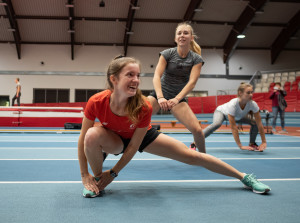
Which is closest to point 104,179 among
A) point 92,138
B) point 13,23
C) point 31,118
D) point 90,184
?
point 90,184

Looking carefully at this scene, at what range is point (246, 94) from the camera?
4.39 meters

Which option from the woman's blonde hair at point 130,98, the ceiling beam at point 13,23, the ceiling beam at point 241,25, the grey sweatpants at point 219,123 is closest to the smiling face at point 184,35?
the woman's blonde hair at point 130,98

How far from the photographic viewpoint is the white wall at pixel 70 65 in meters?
20.0

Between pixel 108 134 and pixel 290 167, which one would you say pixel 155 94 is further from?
pixel 290 167

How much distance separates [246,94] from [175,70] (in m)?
1.49

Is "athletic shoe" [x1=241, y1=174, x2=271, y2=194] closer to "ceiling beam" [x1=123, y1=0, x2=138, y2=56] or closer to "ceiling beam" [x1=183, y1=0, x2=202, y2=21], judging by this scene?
"ceiling beam" [x1=123, y1=0, x2=138, y2=56]

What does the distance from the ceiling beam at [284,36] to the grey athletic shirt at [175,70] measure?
18.3 metres

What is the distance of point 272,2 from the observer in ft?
57.4

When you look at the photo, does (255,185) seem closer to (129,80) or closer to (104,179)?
(104,179)

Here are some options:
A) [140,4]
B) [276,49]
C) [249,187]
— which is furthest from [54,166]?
[276,49]

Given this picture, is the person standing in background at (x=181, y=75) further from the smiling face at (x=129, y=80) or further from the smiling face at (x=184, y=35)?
the smiling face at (x=129, y=80)

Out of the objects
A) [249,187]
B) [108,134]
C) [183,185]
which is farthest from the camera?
[183,185]

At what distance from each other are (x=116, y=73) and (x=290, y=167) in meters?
2.64

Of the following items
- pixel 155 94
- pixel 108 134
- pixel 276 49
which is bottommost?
pixel 108 134
